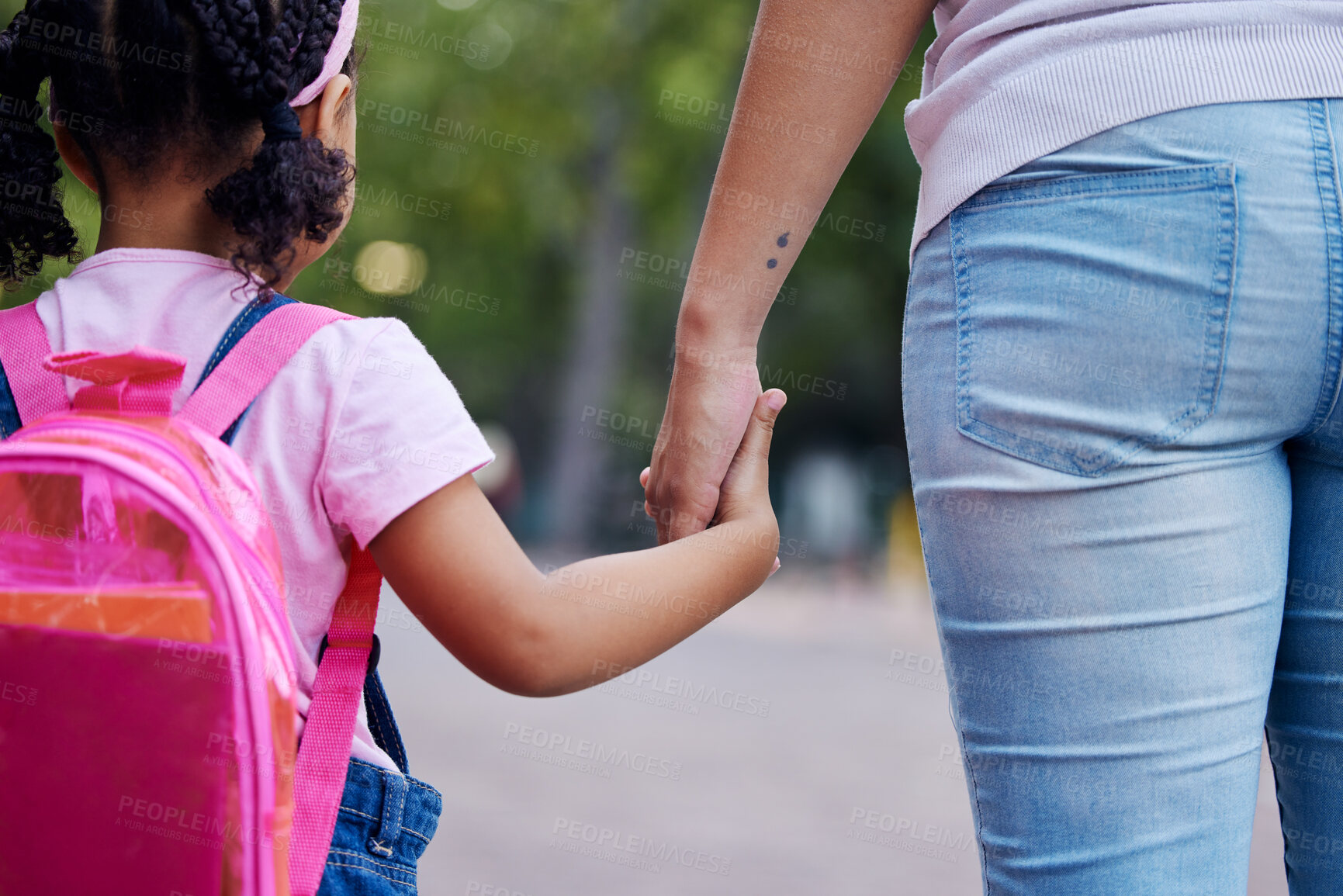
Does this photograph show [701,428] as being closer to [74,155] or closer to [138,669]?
[138,669]

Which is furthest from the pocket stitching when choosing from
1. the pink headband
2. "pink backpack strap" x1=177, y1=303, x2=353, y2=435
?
the pink headband

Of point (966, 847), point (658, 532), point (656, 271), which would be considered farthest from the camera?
point (656, 271)

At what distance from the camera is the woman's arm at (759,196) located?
1.46 metres

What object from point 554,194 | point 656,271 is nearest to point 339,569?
point 554,194

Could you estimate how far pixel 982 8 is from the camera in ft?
4.50

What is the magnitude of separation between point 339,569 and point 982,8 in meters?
0.95

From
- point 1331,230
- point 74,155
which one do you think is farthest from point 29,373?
point 1331,230

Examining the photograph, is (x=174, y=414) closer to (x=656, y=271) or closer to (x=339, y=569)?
(x=339, y=569)

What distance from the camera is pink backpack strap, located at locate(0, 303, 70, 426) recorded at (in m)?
1.40

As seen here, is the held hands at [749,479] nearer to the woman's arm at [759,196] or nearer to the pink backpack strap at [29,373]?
the woman's arm at [759,196]

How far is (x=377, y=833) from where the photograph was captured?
1.48 m

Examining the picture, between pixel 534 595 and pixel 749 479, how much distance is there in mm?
430

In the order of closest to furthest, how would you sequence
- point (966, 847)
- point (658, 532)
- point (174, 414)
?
point (174, 414), point (658, 532), point (966, 847)

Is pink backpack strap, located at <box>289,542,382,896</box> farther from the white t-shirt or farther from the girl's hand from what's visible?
the white t-shirt
